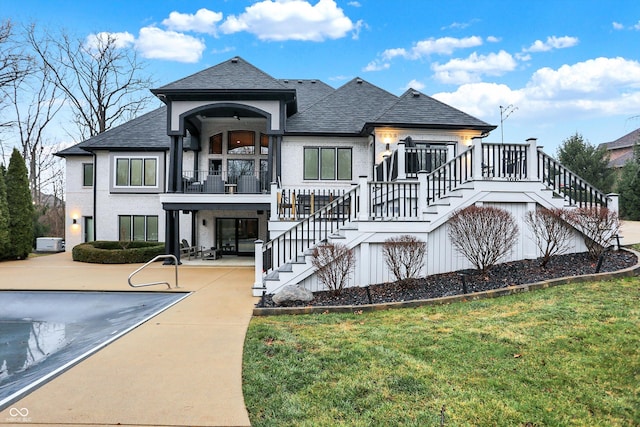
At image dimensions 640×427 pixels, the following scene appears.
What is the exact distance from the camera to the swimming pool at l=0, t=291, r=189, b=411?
4.06 m

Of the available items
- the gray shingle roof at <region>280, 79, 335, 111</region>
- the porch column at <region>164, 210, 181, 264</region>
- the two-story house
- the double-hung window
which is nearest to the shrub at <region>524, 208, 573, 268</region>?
the two-story house

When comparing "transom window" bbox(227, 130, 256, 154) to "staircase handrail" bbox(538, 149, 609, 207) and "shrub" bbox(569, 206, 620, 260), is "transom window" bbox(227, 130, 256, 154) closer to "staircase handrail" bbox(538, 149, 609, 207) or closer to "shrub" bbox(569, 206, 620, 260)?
"staircase handrail" bbox(538, 149, 609, 207)

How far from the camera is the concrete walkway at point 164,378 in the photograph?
119 inches

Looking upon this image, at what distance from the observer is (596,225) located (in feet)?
24.6

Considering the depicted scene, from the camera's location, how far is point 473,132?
13.4 metres

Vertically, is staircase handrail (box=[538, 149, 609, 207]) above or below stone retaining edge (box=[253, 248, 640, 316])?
above

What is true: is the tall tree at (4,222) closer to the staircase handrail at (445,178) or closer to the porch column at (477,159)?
the staircase handrail at (445,178)

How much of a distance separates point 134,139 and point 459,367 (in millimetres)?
17204

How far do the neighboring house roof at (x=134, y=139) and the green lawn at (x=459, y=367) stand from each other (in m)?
13.5

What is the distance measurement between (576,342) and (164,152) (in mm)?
16460

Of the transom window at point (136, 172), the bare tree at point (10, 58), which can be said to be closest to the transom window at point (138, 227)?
the transom window at point (136, 172)

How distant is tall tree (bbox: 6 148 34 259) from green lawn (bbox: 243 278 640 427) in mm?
15093

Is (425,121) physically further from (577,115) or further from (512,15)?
(577,115)

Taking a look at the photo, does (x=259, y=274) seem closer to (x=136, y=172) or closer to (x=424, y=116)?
(x=424, y=116)
